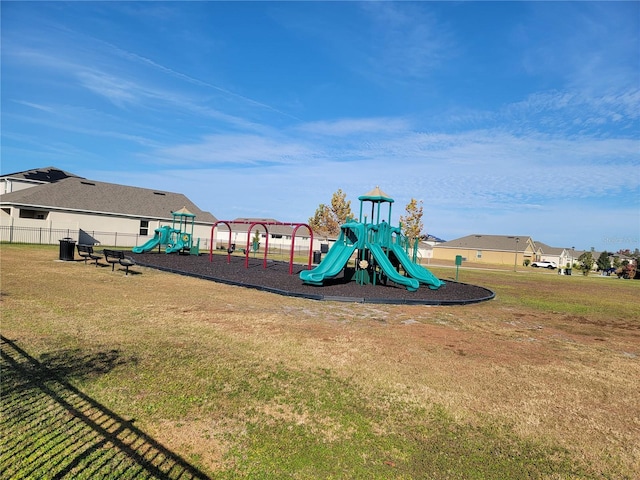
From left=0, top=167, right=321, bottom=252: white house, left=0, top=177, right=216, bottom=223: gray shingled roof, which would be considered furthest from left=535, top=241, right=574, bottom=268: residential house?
left=0, top=177, right=216, bottom=223: gray shingled roof

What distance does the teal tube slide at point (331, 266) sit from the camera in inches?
571

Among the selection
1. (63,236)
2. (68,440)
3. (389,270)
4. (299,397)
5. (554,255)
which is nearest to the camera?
(68,440)

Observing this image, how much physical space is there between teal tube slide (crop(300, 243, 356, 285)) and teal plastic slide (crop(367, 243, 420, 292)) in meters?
0.90

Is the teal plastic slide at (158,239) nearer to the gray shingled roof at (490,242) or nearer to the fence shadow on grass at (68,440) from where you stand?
the fence shadow on grass at (68,440)

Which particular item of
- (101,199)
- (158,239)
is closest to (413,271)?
(158,239)

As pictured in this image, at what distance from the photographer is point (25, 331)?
6.63 meters

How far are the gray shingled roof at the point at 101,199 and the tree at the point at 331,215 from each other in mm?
22536

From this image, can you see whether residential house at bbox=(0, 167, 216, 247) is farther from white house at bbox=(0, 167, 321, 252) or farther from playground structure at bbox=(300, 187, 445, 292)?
playground structure at bbox=(300, 187, 445, 292)

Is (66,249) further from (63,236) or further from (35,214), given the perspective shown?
(35,214)

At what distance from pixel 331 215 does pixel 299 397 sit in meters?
61.2

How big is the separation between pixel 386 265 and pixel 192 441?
12.3 meters

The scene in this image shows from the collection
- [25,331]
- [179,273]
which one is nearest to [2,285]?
[25,331]

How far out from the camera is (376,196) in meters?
16.7

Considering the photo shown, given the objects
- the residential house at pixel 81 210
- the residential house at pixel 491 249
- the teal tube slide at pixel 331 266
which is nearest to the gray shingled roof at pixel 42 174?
the residential house at pixel 81 210
